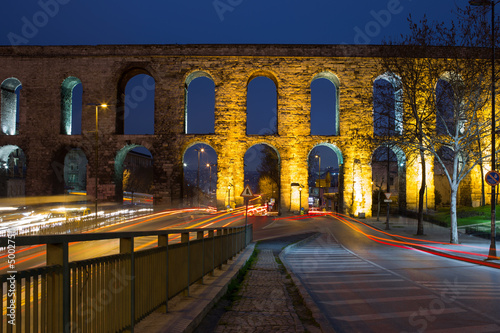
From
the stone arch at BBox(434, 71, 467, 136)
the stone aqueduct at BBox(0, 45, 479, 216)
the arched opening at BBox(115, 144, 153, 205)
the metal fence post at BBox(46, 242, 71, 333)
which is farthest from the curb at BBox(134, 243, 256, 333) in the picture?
the arched opening at BBox(115, 144, 153, 205)

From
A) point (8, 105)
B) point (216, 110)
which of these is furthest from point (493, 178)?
point (8, 105)

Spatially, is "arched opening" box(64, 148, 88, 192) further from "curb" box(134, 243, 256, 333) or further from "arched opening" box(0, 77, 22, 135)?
"curb" box(134, 243, 256, 333)

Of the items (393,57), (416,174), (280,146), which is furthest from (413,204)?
(393,57)

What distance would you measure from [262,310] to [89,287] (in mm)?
3937

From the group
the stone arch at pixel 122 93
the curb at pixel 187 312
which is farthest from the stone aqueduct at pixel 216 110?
the curb at pixel 187 312

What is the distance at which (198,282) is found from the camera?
8727 mm

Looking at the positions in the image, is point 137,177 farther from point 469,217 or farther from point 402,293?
point 402,293

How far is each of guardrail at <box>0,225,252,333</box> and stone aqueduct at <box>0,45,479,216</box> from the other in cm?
3983

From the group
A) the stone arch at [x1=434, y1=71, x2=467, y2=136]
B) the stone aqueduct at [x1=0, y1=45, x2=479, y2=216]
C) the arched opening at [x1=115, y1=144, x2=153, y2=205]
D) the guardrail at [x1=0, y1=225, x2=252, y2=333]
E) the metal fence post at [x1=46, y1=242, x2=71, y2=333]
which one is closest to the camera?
Answer: the guardrail at [x1=0, y1=225, x2=252, y2=333]

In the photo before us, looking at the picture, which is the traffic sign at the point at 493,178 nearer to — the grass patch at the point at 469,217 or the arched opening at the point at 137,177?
the grass patch at the point at 469,217

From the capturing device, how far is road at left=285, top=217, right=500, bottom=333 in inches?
264

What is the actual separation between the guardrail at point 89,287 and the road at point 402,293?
280cm

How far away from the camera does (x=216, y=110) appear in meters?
46.5

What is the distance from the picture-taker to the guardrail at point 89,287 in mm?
2912
